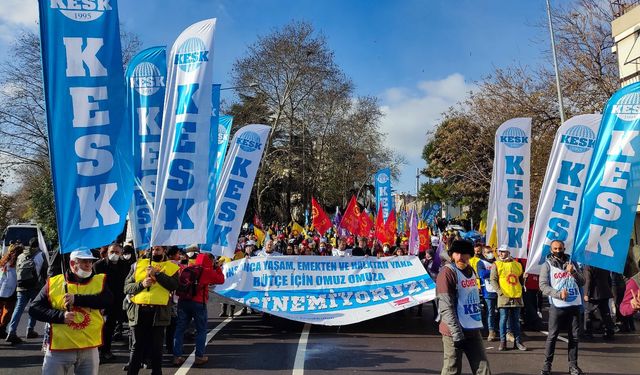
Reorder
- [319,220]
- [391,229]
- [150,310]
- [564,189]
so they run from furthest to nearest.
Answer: [319,220] → [391,229] → [564,189] → [150,310]

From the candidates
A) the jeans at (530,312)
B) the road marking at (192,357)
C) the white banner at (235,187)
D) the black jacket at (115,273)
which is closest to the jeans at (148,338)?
the road marking at (192,357)

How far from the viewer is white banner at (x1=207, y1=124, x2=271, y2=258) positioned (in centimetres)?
900

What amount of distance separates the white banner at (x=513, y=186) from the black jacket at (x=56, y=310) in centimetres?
629

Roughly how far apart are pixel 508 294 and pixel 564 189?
Answer: 77.1 inches

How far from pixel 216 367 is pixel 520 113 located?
17.9m

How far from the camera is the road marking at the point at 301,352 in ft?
22.5

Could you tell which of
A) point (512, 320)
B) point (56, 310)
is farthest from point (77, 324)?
point (512, 320)

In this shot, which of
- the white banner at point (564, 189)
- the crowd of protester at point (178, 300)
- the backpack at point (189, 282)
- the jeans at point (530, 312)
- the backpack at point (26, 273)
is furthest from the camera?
the jeans at point (530, 312)

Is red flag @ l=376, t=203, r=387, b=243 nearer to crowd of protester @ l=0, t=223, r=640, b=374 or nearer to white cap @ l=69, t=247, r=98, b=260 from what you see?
crowd of protester @ l=0, t=223, r=640, b=374

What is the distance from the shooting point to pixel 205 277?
7.30 meters

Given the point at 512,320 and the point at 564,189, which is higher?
the point at 564,189

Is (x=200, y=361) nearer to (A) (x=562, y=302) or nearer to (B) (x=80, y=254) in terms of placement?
(B) (x=80, y=254)

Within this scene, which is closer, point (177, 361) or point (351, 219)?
point (177, 361)

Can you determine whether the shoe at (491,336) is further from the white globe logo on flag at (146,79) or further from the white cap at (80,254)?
the white globe logo on flag at (146,79)
